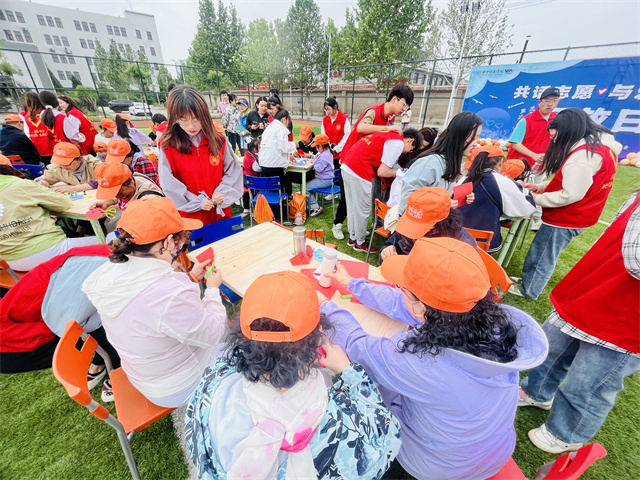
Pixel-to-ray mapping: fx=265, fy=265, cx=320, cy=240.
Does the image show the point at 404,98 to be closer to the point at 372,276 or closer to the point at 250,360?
the point at 372,276

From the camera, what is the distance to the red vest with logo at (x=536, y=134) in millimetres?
4117

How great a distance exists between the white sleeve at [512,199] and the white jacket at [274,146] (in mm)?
3016

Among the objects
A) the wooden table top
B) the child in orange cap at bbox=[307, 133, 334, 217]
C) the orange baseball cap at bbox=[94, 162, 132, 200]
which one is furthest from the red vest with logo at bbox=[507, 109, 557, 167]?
the orange baseball cap at bbox=[94, 162, 132, 200]

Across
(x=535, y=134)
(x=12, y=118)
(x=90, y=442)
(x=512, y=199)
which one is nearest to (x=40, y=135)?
(x=12, y=118)

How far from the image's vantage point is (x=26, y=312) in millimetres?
1479

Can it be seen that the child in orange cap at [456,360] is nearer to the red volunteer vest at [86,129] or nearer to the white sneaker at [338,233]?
the white sneaker at [338,233]

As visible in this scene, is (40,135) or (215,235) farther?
(40,135)

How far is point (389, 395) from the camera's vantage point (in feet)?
4.42

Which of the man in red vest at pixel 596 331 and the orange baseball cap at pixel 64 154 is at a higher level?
the orange baseball cap at pixel 64 154

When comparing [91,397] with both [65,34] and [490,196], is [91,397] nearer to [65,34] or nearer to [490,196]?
[490,196]

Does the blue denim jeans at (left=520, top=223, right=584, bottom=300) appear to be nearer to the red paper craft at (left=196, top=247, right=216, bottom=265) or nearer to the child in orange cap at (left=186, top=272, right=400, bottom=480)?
A: the child in orange cap at (left=186, top=272, right=400, bottom=480)

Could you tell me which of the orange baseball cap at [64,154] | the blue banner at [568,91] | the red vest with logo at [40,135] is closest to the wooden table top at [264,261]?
the orange baseball cap at [64,154]

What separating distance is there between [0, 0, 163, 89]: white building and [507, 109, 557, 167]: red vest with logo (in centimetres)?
3866

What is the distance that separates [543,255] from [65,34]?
51026mm
